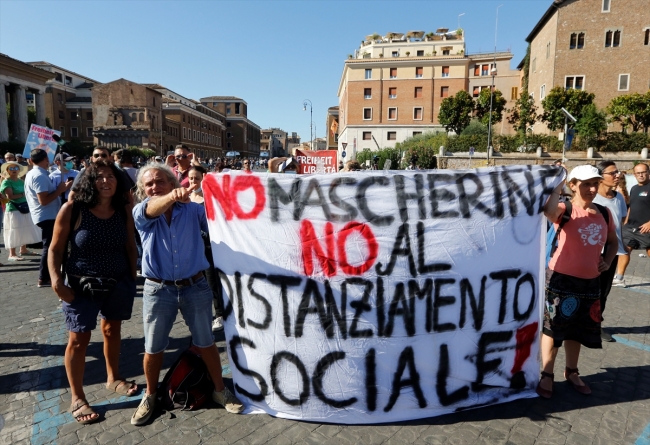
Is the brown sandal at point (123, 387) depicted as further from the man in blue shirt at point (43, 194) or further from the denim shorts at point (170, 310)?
the man in blue shirt at point (43, 194)

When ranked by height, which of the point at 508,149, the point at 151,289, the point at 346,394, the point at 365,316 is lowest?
the point at 346,394

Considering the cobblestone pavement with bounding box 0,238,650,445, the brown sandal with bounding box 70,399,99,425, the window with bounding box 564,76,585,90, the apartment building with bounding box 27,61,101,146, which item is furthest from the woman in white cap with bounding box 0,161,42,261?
the apartment building with bounding box 27,61,101,146

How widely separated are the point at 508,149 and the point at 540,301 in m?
38.9

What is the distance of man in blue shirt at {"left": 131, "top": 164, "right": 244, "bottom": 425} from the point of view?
2.93 m

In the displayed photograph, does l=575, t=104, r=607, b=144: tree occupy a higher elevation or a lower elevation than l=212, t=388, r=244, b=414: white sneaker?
higher

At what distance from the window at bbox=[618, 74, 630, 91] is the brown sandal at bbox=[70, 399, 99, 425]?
5118 centimetres

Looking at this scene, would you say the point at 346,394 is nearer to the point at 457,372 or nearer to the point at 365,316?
the point at 365,316

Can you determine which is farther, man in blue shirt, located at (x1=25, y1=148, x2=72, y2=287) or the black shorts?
the black shorts

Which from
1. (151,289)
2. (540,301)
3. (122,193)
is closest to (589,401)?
(540,301)

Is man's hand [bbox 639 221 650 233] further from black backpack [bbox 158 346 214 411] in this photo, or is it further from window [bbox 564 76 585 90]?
window [bbox 564 76 585 90]

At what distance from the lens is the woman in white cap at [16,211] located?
291 inches

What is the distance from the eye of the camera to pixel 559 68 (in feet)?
139

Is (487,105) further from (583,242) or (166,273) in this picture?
(166,273)

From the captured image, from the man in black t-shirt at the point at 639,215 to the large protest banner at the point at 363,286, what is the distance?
14.6 ft
